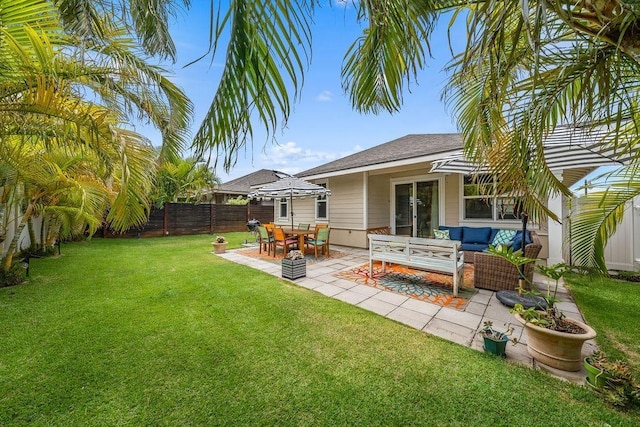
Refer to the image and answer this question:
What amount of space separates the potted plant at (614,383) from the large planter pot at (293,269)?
424 cm

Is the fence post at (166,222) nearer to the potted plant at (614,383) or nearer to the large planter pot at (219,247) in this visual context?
the large planter pot at (219,247)

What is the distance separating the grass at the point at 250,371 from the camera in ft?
6.09

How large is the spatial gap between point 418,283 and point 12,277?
799 cm

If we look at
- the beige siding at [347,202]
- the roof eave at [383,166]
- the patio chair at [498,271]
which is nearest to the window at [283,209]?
the roof eave at [383,166]

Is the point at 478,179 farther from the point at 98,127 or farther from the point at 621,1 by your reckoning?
the point at 98,127

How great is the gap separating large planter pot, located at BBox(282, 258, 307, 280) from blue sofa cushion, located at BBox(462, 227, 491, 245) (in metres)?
4.69

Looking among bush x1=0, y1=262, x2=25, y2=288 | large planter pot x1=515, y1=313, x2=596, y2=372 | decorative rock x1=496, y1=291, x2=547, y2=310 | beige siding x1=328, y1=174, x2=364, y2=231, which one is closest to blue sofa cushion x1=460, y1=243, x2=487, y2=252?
decorative rock x1=496, y1=291, x2=547, y2=310

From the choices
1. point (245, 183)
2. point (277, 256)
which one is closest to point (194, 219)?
point (277, 256)

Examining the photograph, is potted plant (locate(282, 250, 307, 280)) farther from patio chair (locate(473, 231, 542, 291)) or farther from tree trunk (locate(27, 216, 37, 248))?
tree trunk (locate(27, 216, 37, 248))

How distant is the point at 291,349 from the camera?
2.69 m

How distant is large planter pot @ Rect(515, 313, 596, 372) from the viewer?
2.29 metres

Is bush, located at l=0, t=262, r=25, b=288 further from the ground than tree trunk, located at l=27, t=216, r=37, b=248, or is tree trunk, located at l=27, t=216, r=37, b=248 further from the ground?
tree trunk, located at l=27, t=216, r=37, b=248

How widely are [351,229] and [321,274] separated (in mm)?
4266

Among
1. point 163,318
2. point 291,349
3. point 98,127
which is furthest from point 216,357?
point 98,127
